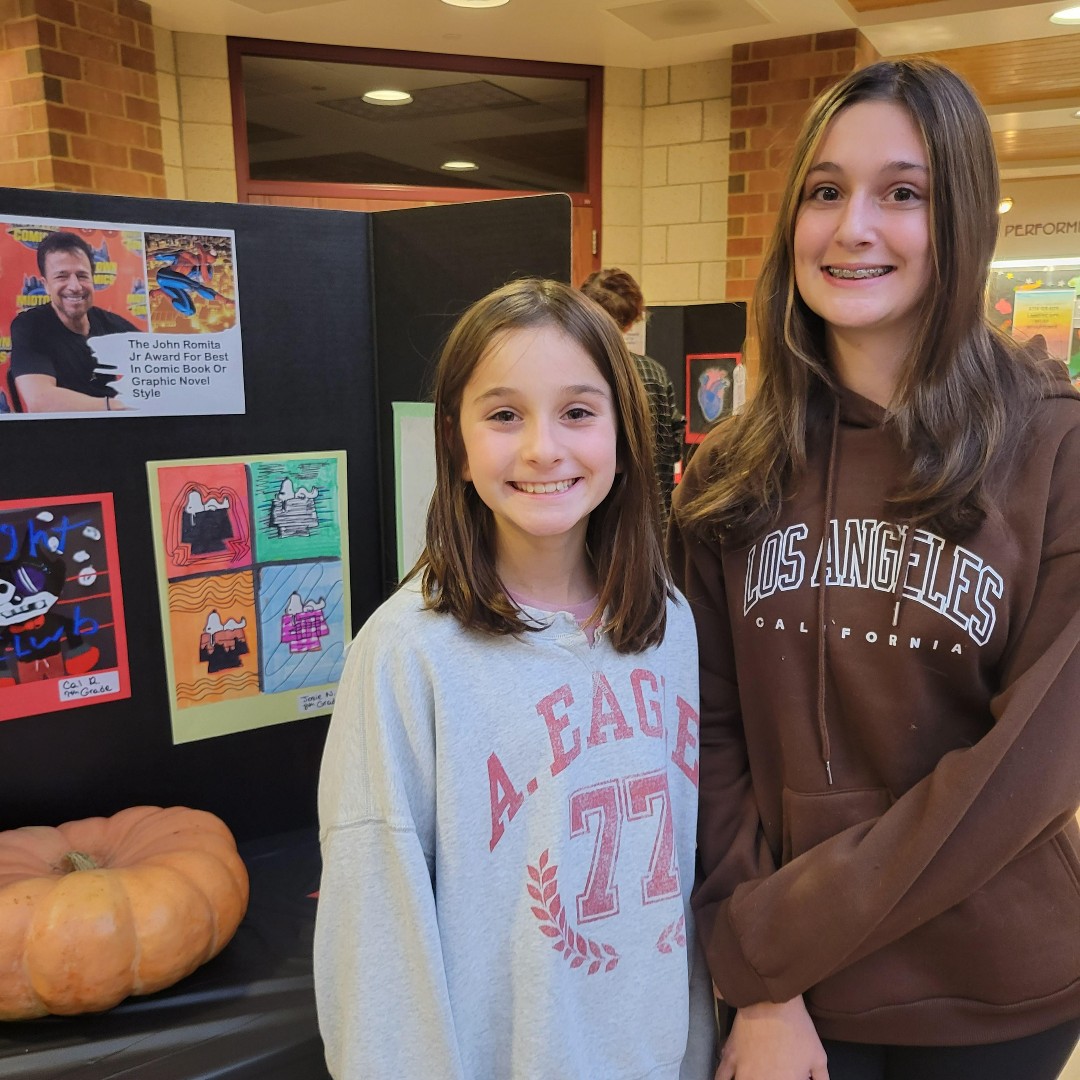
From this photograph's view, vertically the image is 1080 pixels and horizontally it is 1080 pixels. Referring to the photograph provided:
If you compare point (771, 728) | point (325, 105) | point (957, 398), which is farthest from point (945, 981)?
point (325, 105)

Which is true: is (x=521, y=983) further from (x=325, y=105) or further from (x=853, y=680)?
(x=325, y=105)

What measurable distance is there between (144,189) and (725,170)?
274cm

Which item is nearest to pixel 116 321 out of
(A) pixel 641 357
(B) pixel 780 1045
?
(B) pixel 780 1045

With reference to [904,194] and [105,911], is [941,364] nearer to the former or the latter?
[904,194]

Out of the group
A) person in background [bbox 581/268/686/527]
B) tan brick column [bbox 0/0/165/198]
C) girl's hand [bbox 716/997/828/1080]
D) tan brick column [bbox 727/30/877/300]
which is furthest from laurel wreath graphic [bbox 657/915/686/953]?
tan brick column [bbox 727/30/877/300]

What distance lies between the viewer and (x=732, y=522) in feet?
3.56

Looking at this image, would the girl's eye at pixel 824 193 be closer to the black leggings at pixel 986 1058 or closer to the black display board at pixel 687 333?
the black leggings at pixel 986 1058

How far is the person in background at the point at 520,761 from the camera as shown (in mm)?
872

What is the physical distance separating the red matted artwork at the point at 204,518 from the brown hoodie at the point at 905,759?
2.39 ft

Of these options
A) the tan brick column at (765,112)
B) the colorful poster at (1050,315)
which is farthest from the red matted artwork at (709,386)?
the colorful poster at (1050,315)

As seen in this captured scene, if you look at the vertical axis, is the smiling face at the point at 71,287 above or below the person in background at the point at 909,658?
above

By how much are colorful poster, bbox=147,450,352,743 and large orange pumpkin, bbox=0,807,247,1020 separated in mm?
211

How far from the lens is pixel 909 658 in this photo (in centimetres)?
98

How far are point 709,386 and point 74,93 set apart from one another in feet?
8.80
